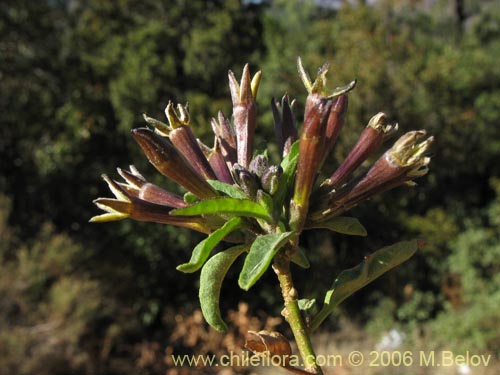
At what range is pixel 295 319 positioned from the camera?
0.84 metres

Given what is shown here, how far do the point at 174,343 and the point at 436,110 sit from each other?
454cm

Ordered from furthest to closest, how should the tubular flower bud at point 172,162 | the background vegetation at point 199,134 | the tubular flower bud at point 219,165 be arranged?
the background vegetation at point 199,134
the tubular flower bud at point 219,165
the tubular flower bud at point 172,162

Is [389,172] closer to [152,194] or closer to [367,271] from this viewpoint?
[367,271]

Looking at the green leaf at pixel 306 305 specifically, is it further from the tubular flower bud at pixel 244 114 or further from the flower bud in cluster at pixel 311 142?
the tubular flower bud at pixel 244 114

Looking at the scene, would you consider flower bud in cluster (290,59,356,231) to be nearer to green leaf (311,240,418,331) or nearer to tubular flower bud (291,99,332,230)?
tubular flower bud (291,99,332,230)

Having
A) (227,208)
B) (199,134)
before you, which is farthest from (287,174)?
(199,134)

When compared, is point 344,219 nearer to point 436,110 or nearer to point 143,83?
point 143,83

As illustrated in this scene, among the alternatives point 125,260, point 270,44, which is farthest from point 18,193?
point 270,44

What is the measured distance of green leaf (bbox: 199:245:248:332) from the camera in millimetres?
847

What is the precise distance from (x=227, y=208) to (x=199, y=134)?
5.16 metres

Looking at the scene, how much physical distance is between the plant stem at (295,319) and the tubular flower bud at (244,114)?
0.70 feet

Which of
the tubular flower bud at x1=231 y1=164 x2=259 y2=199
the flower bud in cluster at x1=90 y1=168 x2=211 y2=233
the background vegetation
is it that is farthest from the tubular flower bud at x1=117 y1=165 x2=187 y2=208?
the background vegetation

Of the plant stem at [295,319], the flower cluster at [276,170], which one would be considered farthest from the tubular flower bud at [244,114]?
the plant stem at [295,319]

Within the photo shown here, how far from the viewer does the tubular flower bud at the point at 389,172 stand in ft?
2.98
